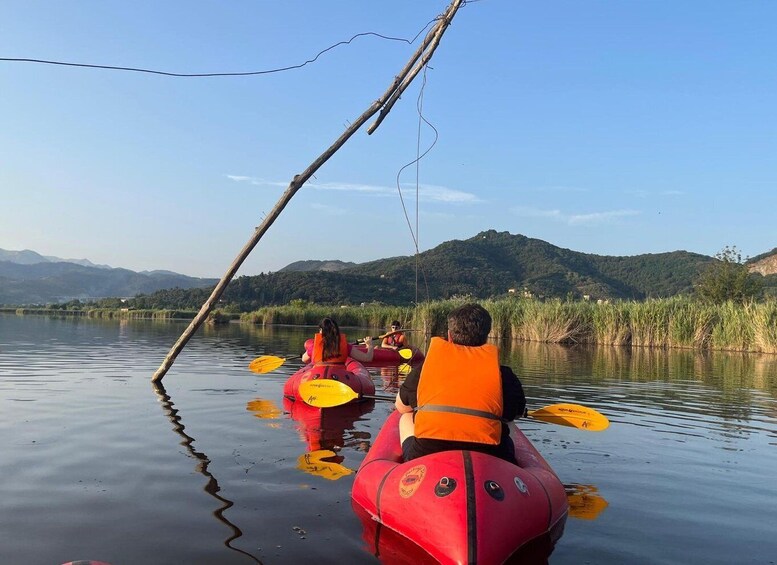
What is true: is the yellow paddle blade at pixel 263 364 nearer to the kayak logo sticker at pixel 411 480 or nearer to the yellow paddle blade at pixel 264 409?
the yellow paddle blade at pixel 264 409

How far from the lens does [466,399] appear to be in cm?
441

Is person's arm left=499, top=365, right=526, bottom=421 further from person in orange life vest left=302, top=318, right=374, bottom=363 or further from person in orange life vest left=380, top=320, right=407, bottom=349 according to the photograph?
person in orange life vest left=380, top=320, right=407, bottom=349

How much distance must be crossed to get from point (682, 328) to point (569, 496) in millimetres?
20905

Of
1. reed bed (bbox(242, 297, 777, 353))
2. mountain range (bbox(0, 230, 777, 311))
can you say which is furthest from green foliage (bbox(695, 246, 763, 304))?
mountain range (bbox(0, 230, 777, 311))

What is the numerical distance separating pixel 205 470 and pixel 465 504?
9.75 feet

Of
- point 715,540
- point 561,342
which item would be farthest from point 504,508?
point 561,342

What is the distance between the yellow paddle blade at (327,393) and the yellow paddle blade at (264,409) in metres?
0.49

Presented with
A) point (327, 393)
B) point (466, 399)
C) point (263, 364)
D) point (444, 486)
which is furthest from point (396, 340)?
point (444, 486)

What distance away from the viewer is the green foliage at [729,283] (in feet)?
99.3

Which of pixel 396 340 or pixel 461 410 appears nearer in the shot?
pixel 461 410

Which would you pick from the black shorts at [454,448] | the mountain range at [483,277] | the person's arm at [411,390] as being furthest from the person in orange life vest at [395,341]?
the mountain range at [483,277]

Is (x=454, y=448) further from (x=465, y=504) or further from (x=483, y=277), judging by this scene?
(x=483, y=277)

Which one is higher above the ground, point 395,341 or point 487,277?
point 487,277

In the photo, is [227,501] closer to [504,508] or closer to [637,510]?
[504,508]
